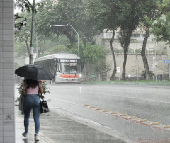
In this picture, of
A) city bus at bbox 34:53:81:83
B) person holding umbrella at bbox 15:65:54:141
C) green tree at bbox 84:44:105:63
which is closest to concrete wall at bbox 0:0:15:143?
person holding umbrella at bbox 15:65:54:141

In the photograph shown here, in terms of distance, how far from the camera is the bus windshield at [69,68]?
164 feet

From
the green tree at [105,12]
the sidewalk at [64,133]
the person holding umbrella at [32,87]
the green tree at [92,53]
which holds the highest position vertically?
the green tree at [105,12]

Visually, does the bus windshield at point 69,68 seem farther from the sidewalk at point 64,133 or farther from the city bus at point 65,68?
the sidewalk at point 64,133

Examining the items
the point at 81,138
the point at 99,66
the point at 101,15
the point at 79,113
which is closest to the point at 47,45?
the point at 99,66

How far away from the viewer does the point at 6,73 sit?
7.62 metres

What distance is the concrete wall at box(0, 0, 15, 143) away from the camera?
24.8 feet

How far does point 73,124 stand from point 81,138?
2.94m

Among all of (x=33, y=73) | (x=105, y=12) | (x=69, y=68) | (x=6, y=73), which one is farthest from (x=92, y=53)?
(x=6, y=73)

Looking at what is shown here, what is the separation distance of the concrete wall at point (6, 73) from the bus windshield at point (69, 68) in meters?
42.1

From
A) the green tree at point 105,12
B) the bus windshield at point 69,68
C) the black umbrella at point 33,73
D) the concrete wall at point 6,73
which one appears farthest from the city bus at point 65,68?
the concrete wall at point 6,73

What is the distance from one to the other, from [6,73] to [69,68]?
1680 inches

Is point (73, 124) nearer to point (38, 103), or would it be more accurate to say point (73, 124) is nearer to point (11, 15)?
point (38, 103)

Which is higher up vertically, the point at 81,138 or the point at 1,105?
the point at 1,105

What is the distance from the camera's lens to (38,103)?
9.45 metres
